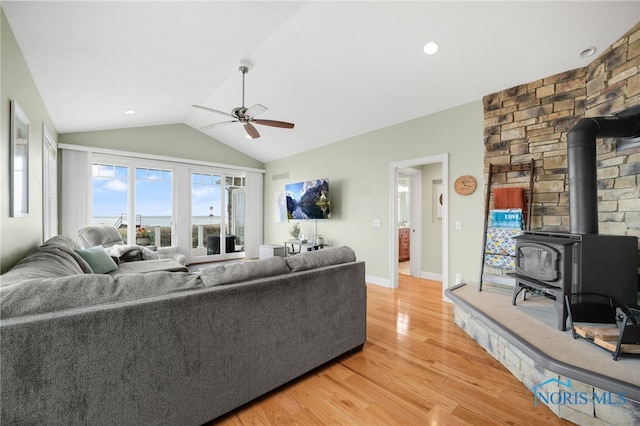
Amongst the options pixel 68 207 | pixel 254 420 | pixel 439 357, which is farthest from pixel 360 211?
pixel 68 207

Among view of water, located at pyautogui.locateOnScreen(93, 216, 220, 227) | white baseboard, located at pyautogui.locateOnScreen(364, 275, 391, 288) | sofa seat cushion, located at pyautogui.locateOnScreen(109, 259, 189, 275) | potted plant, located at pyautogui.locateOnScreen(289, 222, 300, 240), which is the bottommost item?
white baseboard, located at pyautogui.locateOnScreen(364, 275, 391, 288)

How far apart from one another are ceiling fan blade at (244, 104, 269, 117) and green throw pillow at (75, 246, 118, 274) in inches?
92.4

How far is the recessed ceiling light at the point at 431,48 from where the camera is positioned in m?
Result: 2.71

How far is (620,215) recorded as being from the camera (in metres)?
2.31

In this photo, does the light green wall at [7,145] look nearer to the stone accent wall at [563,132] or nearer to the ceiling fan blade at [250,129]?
the ceiling fan blade at [250,129]

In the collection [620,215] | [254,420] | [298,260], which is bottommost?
[254,420]

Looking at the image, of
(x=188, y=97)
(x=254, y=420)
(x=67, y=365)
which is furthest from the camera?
(x=188, y=97)

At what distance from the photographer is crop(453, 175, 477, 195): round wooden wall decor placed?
3.48 metres

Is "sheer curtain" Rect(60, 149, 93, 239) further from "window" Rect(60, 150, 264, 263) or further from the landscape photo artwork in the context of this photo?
the landscape photo artwork

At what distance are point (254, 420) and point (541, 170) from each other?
3.59 m

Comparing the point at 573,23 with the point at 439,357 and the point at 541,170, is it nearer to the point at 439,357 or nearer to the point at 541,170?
the point at 541,170

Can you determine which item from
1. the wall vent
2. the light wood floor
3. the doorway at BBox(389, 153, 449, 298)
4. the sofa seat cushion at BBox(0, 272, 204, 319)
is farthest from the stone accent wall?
the wall vent

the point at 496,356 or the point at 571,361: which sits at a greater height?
the point at 571,361

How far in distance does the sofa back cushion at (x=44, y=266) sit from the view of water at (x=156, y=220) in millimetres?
3410
